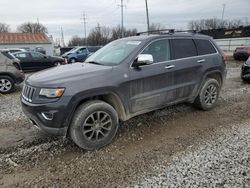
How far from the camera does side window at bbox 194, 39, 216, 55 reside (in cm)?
495

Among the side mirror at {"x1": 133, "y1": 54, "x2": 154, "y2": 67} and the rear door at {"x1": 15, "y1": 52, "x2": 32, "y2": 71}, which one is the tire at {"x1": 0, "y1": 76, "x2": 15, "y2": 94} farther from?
the rear door at {"x1": 15, "y1": 52, "x2": 32, "y2": 71}

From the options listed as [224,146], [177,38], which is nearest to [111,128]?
[224,146]

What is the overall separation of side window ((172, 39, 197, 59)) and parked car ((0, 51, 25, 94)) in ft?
20.8

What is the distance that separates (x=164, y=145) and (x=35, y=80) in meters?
2.32

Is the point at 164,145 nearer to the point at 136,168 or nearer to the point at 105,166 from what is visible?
the point at 136,168

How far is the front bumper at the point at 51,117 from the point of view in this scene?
125 inches

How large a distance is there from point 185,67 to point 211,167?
2.15m

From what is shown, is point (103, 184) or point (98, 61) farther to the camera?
point (98, 61)

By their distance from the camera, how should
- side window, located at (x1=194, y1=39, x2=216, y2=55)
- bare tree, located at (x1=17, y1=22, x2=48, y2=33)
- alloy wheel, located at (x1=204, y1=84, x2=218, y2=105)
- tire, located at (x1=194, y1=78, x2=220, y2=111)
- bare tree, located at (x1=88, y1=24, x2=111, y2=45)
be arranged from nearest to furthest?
side window, located at (x1=194, y1=39, x2=216, y2=55) < tire, located at (x1=194, y1=78, x2=220, y2=111) < alloy wheel, located at (x1=204, y1=84, x2=218, y2=105) < bare tree, located at (x1=88, y1=24, x2=111, y2=45) < bare tree, located at (x1=17, y1=22, x2=48, y2=33)

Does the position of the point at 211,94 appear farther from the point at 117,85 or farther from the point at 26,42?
the point at 26,42

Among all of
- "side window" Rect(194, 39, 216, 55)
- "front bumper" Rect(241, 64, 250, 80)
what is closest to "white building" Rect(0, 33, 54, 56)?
"front bumper" Rect(241, 64, 250, 80)

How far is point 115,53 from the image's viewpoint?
4312 mm

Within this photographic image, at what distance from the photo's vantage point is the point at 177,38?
15.1 ft

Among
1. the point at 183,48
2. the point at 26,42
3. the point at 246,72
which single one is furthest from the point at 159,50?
the point at 26,42
